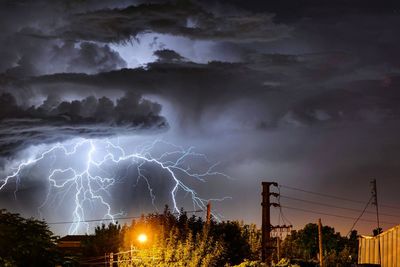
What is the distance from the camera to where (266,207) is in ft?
133

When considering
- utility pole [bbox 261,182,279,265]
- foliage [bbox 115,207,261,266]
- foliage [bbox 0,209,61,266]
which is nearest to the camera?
foliage [bbox 0,209,61,266]

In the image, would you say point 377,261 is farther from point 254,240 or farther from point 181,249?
point 181,249

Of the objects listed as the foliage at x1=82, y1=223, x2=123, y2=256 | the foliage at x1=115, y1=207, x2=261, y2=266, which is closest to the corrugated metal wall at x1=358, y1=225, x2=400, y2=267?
the foliage at x1=115, y1=207, x2=261, y2=266

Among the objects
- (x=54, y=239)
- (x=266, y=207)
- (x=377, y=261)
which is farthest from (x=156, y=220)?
(x=54, y=239)

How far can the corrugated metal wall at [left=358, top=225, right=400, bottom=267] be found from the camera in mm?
33688

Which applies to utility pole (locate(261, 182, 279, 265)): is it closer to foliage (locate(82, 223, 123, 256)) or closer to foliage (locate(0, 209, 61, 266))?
foliage (locate(82, 223, 123, 256))

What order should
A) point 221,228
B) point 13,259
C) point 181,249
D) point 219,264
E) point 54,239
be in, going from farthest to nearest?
point 221,228 < point 219,264 < point 181,249 < point 54,239 < point 13,259

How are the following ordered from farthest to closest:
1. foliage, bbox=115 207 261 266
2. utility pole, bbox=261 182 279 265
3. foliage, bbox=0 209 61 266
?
utility pole, bbox=261 182 279 265 < foliage, bbox=115 207 261 266 < foliage, bbox=0 209 61 266

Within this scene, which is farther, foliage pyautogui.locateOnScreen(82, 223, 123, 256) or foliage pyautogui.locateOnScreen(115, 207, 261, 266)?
foliage pyautogui.locateOnScreen(82, 223, 123, 256)

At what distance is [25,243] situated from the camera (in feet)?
35.3

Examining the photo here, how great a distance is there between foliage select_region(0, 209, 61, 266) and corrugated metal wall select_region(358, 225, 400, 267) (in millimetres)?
25503

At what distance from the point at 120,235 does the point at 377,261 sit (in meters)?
16.7

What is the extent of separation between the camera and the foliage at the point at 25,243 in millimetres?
10523

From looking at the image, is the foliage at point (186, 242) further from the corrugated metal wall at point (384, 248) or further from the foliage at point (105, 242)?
the corrugated metal wall at point (384, 248)
